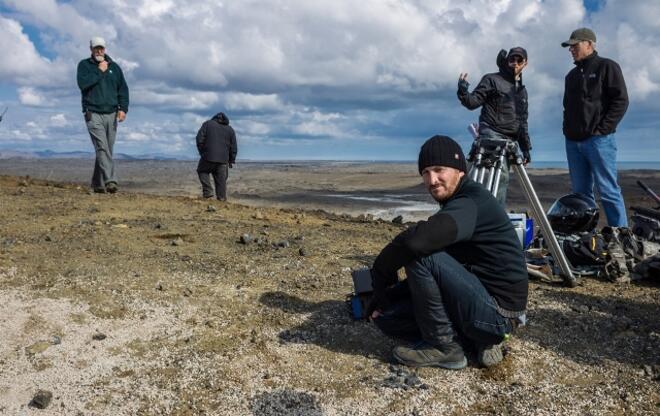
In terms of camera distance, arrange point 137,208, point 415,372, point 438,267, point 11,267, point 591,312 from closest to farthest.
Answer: point 438,267 < point 415,372 < point 591,312 < point 11,267 < point 137,208

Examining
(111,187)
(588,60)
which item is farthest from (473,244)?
(111,187)

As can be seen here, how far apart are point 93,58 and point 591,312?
8.62 meters

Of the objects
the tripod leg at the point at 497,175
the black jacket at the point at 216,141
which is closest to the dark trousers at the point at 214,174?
the black jacket at the point at 216,141

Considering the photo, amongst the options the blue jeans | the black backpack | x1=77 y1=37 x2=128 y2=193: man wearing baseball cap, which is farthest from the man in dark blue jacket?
the black backpack

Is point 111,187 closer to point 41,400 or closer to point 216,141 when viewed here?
point 216,141

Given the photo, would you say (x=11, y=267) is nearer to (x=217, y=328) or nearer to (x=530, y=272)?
(x=217, y=328)

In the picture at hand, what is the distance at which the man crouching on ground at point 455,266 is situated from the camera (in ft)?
12.3

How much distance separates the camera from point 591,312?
5473 mm

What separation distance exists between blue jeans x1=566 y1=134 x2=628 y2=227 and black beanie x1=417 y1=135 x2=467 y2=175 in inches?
152

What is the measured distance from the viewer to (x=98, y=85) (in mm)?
10133

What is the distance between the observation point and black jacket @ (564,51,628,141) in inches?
279

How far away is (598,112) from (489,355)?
13.6 ft

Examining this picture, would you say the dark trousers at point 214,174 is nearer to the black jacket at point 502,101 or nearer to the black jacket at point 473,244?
the black jacket at point 502,101

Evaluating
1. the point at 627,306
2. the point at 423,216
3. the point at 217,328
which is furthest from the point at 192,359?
the point at 423,216
